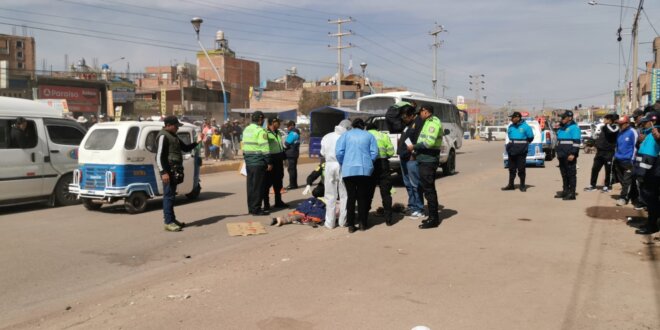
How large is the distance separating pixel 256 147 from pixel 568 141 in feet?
21.0

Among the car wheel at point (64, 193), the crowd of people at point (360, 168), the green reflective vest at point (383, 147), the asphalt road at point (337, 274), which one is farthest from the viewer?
the car wheel at point (64, 193)

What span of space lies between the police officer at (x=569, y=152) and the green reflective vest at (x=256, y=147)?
20.1ft

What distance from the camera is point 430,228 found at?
8117mm

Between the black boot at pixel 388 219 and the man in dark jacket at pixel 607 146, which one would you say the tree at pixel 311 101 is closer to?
the man in dark jacket at pixel 607 146

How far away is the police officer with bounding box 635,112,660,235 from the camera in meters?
6.98

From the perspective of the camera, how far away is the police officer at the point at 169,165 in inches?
319

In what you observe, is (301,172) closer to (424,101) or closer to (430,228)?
(424,101)

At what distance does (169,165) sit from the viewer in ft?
27.0

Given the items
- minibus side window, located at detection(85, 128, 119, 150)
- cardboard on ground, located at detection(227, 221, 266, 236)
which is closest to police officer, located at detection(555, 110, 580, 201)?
cardboard on ground, located at detection(227, 221, 266, 236)

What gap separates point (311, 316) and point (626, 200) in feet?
27.5

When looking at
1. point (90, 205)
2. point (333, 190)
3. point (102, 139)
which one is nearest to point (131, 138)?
point (102, 139)

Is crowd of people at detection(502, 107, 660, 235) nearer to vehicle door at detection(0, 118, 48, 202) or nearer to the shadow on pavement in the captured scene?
the shadow on pavement

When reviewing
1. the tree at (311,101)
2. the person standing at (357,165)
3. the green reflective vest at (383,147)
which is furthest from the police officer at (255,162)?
the tree at (311,101)

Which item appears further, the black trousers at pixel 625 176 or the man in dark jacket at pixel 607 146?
the man in dark jacket at pixel 607 146
